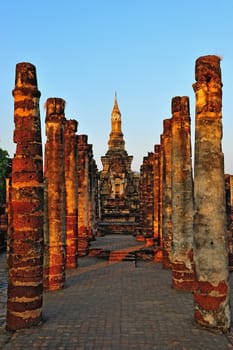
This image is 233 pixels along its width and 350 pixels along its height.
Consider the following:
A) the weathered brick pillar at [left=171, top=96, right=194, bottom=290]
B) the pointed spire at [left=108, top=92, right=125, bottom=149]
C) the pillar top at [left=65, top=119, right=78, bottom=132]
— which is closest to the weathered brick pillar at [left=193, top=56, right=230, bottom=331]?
the weathered brick pillar at [left=171, top=96, right=194, bottom=290]

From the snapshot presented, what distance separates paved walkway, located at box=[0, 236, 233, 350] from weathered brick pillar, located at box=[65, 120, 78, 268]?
299 centimetres

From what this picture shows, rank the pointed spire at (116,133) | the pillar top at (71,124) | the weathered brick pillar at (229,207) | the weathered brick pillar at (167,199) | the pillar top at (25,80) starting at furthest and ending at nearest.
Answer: the pointed spire at (116,133), the weathered brick pillar at (229,207), the pillar top at (71,124), the weathered brick pillar at (167,199), the pillar top at (25,80)

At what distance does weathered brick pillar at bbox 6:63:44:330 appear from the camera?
9.30 m

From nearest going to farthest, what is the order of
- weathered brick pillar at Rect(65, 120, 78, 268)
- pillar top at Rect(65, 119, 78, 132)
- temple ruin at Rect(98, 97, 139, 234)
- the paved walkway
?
the paved walkway, weathered brick pillar at Rect(65, 120, 78, 268), pillar top at Rect(65, 119, 78, 132), temple ruin at Rect(98, 97, 139, 234)

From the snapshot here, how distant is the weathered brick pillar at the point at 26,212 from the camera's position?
930cm

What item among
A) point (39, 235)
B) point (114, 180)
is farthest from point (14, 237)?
point (114, 180)

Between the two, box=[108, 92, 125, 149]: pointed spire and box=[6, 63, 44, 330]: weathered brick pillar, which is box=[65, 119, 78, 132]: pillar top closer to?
box=[6, 63, 44, 330]: weathered brick pillar

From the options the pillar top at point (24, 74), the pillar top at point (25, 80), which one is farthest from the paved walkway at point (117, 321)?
the pillar top at point (24, 74)

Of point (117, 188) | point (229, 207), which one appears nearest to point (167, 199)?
point (229, 207)

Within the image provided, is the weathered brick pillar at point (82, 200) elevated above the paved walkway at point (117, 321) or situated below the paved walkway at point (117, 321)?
above

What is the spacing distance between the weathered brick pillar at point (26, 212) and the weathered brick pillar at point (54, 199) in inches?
160

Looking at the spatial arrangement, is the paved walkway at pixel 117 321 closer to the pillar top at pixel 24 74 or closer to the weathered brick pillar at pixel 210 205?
the weathered brick pillar at pixel 210 205

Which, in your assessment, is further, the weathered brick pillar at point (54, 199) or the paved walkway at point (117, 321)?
the weathered brick pillar at point (54, 199)

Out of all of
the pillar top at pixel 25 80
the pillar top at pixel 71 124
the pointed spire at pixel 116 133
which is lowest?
the pillar top at pixel 25 80
